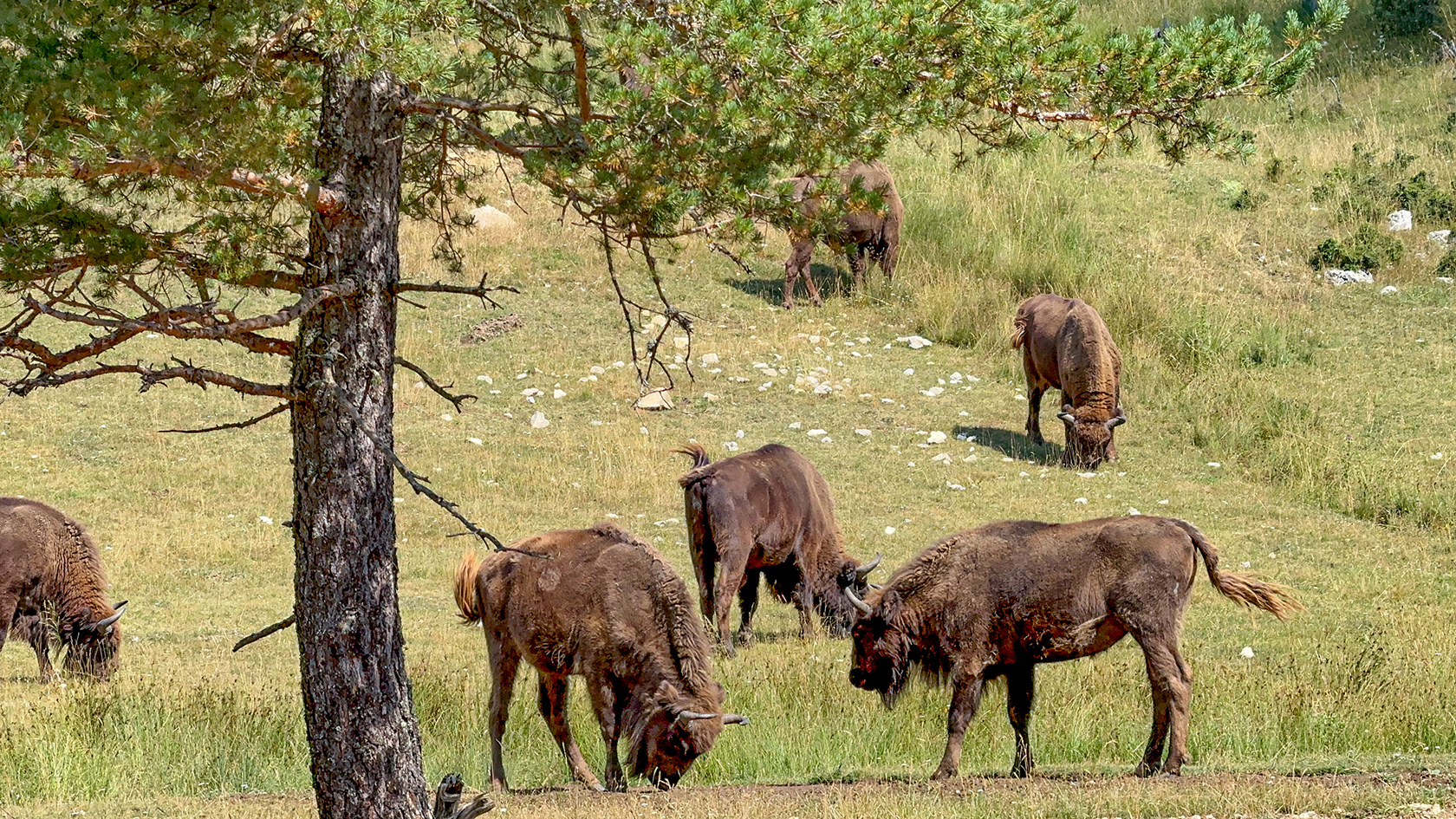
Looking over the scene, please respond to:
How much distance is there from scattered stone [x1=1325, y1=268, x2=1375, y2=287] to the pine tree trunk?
2024 centimetres

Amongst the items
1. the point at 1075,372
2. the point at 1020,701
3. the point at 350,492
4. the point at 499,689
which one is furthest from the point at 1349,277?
the point at 350,492

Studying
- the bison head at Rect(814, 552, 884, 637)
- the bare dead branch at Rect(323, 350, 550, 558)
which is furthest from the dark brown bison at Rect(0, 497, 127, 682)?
the bare dead branch at Rect(323, 350, 550, 558)

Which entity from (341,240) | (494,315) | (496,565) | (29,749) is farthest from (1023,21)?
(494,315)

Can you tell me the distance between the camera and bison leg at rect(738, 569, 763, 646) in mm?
13414

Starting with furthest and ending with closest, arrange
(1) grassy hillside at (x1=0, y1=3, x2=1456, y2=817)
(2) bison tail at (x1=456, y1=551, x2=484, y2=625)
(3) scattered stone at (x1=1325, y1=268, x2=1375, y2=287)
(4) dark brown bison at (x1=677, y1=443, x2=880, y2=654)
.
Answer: (3) scattered stone at (x1=1325, y1=268, x2=1375, y2=287), (4) dark brown bison at (x1=677, y1=443, x2=880, y2=654), (2) bison tail at (x1=456, y1=551, x2=484, y2=625), (1) grassy hillside at (x1=0, y1=3, x2=1456, y2=817)

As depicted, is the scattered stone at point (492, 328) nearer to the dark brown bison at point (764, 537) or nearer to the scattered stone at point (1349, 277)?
the dark brown bison at point (764, 537)

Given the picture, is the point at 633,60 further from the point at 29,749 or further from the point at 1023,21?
the point at 29,749

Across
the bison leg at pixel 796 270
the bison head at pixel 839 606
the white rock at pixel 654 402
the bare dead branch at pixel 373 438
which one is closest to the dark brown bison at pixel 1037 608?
the bison head at pixel 839 606

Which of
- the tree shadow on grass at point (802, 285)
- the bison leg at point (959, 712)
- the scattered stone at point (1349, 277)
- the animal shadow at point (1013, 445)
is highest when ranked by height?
the tree shadow on grass at point (802, 285)

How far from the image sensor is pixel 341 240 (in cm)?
697

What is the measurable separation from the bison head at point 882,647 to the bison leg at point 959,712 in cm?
46

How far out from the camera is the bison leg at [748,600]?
13414 millimetres

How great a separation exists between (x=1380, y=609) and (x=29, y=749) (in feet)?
35.1

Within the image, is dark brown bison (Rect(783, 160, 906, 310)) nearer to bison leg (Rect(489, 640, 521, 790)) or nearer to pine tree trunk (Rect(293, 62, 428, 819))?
bison leg (Rect(489, 640, 521, 790))
